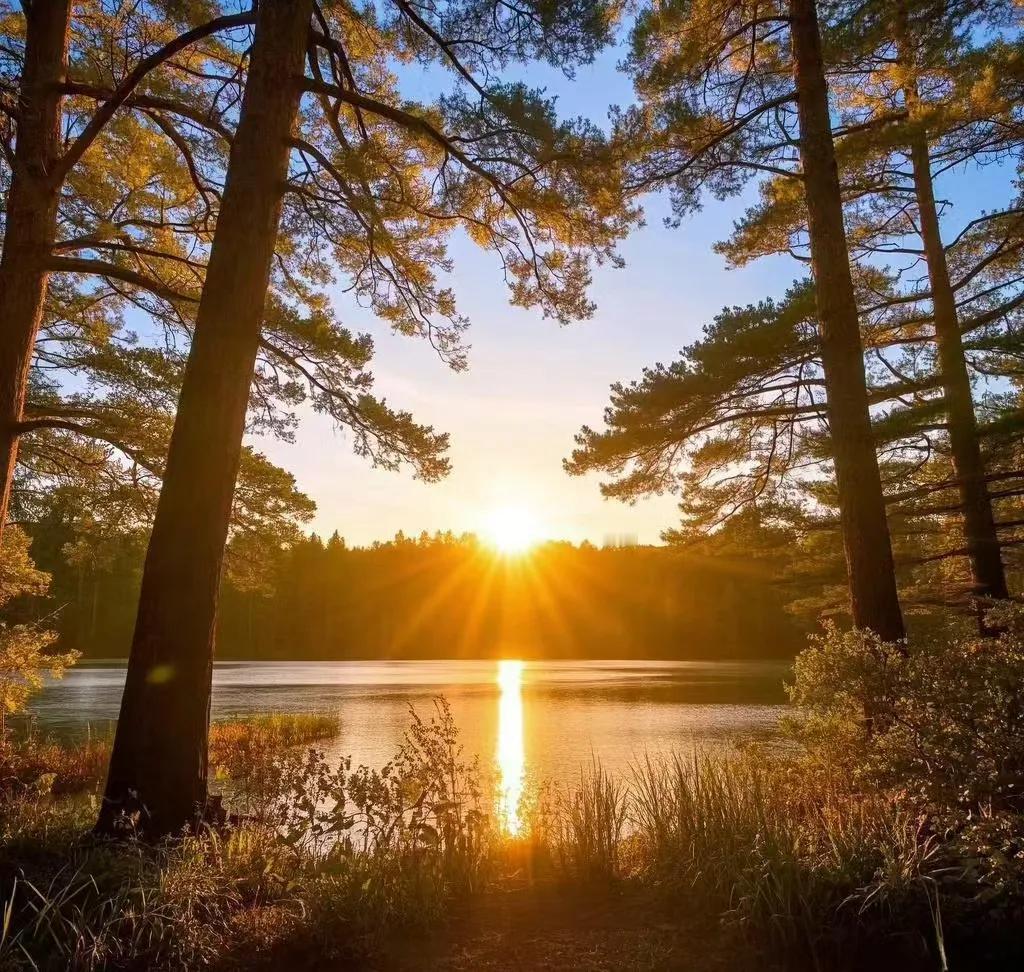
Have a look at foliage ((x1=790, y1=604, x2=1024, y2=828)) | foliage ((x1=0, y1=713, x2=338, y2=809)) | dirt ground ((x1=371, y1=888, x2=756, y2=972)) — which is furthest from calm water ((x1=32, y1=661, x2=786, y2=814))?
foliage ((x1=790, y1=604, x2=1024, y2=828))

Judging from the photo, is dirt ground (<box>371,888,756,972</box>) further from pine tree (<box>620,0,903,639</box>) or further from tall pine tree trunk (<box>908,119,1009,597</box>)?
tall pine tree trunk (<box>908,119,1009,597</box>)

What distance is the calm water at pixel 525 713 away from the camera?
12.4 m

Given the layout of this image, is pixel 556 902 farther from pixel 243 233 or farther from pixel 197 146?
pixel 197 146

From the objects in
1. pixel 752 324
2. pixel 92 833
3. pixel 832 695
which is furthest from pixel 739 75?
pixel 92 833

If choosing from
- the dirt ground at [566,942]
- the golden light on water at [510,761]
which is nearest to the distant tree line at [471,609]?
the golden light on water at [510,761]

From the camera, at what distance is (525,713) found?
1948 cm

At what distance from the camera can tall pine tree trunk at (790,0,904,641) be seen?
637 cm

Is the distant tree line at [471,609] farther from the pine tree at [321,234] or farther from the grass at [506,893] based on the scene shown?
the grass at [506,893]

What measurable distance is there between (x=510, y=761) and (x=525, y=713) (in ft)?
26.8

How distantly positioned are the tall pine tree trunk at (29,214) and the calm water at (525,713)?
4887 millimetres

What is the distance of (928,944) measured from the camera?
116 inches

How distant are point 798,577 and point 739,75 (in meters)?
8.56

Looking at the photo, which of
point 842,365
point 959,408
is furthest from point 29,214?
point 959,408

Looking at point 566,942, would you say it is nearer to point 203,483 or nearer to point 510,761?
point 203,483
